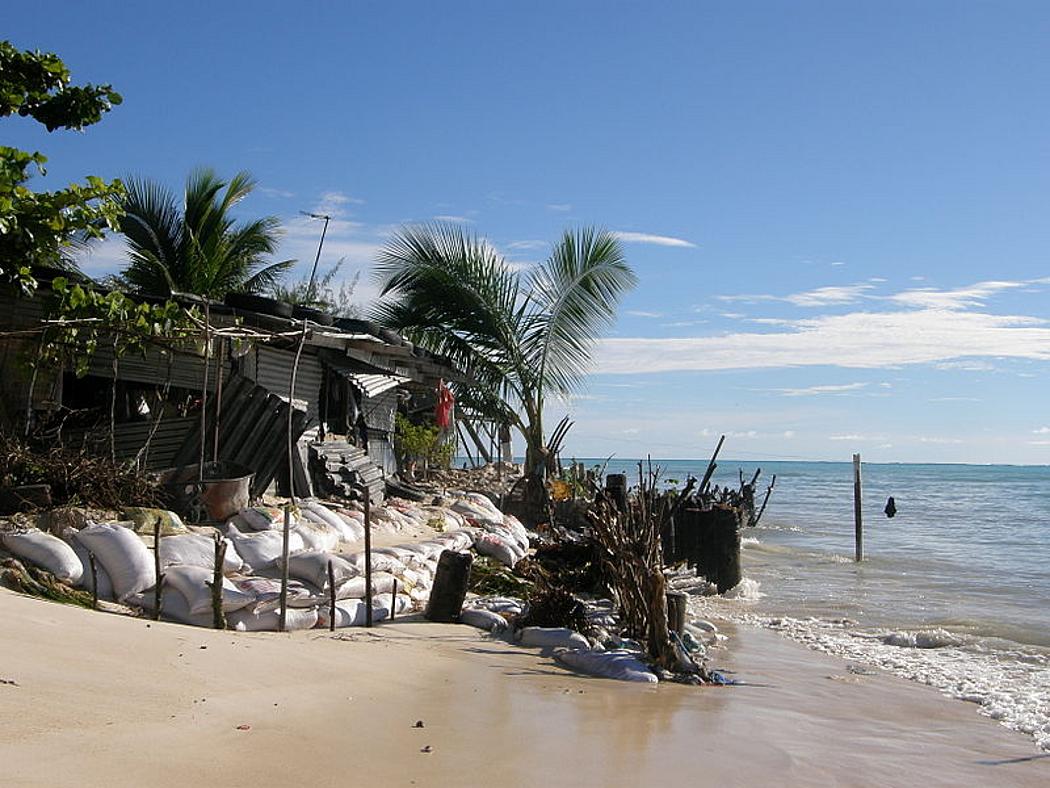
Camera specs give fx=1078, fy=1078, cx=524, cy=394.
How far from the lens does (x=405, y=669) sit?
23.6 feet

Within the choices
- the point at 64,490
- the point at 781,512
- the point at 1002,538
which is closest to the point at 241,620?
the point at 64,490

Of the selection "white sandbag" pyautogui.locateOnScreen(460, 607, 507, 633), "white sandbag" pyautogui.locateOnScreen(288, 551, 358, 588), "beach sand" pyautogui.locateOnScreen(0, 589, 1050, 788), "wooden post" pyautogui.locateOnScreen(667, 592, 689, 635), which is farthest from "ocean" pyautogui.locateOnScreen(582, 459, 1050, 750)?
"white sandbag" pyautogui.locateOnScreen(288, 551, 358, 588)

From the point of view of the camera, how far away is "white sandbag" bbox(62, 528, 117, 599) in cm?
803

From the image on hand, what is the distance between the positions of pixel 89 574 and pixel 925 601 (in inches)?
461

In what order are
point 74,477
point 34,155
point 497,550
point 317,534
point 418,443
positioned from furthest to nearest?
point 418,443 → point 497,550 → point 317,534 → point 74,477 → point 34,155

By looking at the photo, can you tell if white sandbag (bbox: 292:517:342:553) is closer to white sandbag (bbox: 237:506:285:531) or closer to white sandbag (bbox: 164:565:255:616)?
white sandbag (bbox: 237:506:285:531)

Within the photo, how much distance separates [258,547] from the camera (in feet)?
29.9

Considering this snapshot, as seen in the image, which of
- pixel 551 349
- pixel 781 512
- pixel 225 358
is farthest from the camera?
pixel 781 512

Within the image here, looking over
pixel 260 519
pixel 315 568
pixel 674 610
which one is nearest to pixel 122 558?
pixel 315 568

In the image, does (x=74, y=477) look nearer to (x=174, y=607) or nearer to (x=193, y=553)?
(x=193, y=553)

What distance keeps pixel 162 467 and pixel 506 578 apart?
152 inches

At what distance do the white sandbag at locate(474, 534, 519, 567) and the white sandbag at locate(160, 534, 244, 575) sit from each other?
4.25 meters

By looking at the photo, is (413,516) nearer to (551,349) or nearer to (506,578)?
(506,578)

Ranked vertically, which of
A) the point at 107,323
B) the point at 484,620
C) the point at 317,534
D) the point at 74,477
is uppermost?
the point at 107,323
